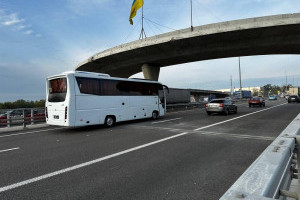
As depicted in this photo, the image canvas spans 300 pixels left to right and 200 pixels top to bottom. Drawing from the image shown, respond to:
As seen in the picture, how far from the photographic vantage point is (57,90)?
11.0 metres

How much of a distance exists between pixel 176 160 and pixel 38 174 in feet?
11.3

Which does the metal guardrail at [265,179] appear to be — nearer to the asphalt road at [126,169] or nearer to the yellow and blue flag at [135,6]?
the asphalt road at [126,169]

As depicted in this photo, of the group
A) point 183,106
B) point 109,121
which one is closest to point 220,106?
point 183,106

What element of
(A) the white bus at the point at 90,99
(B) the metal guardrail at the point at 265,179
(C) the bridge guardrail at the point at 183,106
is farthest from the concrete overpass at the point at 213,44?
(B) the metal guardrail at the point at 265,179

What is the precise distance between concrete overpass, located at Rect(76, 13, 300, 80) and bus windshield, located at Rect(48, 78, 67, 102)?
1413cm

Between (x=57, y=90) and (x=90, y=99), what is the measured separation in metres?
1.86

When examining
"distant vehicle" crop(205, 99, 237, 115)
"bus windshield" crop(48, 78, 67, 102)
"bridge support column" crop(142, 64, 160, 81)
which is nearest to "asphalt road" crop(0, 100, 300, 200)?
"bus windshield" crop(48, 78, 67, 102)

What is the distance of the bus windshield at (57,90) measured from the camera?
10711mm

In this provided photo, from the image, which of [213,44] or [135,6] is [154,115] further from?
[135,6]

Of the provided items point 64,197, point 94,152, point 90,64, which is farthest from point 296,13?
point 90,64

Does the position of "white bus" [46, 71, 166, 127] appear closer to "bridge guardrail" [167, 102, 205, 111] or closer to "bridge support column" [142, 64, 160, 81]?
"bridge guardrail" [167, 102, 205, 111]

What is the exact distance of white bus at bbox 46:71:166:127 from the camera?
10562mm

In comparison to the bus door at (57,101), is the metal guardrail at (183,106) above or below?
below

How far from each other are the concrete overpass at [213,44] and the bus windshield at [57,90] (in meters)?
14.1
